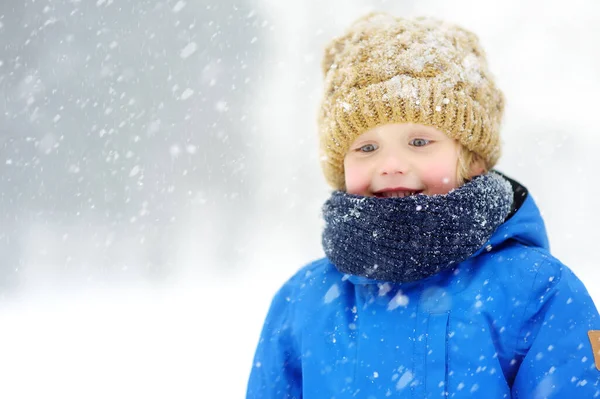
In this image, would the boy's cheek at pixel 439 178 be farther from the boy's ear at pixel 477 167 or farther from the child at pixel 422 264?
the boy's ear at pixel 477 167

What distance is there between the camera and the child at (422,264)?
1088 millimetres

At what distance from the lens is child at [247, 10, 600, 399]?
1.09 m

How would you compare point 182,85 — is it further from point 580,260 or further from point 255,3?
point 580,260

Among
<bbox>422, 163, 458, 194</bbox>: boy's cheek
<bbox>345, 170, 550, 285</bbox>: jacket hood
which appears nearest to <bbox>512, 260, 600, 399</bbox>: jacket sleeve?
<bbox>345, 170, 550, 285</bbox>: jacket hood

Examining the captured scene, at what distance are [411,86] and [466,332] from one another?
600mm

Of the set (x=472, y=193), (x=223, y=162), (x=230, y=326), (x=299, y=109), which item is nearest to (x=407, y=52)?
(x=472, y=193)

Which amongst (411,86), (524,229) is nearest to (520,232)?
(524,229)

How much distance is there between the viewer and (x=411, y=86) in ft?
4.33

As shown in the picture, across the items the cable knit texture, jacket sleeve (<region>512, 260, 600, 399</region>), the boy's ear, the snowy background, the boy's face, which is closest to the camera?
jacket sleeve (<region>512, 260, 600, 399</region>)

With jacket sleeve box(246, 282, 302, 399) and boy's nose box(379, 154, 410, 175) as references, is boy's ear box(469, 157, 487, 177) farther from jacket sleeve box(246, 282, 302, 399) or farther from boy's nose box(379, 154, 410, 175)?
jacket sleeve box(246, 282, 302, 399)

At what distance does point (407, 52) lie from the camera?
1.37m

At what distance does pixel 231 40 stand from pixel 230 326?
9.83 meters

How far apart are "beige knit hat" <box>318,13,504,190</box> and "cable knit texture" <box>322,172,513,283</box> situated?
0.20 meters

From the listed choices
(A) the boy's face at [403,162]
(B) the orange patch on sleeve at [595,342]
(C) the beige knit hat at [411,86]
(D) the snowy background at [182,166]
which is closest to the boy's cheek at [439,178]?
(A) the boy's face at [403,162]
